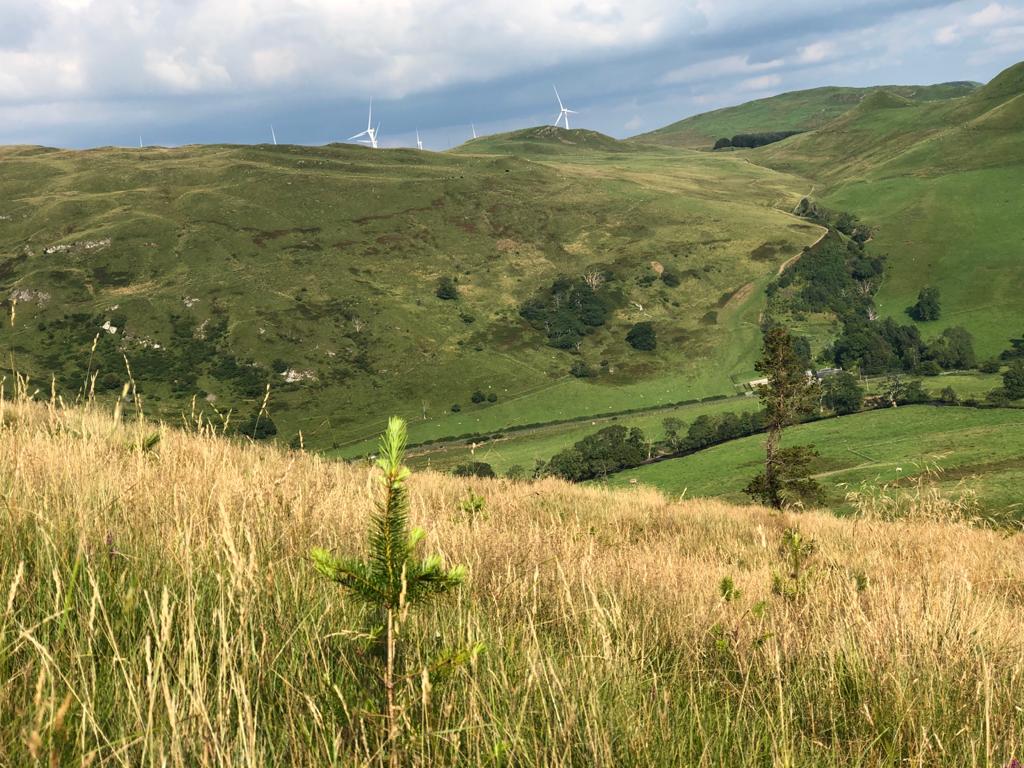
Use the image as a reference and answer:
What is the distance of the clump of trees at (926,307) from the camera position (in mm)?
143375

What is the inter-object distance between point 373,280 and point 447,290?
679 inches

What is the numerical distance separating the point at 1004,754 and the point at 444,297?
16175 centimetres

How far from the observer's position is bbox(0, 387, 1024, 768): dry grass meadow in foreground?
2318 mm

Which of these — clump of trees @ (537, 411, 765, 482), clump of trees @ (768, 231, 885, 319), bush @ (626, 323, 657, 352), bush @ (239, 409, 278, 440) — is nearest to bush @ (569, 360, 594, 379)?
bush @ (626, 323, 657, 352)

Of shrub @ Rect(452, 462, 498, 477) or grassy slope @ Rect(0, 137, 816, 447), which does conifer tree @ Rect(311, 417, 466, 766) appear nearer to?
shrub @ Rect(452, 462, 498, 477)

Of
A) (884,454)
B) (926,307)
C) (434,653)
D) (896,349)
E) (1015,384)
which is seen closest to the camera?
(434,653)

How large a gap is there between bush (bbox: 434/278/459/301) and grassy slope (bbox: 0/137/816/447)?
6.64ft

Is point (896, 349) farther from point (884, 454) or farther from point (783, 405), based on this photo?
point (783, 405)

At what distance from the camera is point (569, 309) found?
162 m

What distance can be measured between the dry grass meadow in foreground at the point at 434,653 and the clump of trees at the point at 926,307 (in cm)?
16038

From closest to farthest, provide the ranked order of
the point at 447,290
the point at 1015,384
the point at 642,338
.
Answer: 1. the point at 1015,384
2. the point at 642,338
3. the point at 447,290

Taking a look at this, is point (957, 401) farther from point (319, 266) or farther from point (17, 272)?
point (17, 272)

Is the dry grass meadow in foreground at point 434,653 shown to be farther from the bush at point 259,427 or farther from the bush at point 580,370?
the bush at point 580,370

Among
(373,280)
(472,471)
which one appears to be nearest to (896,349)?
(373,280)
